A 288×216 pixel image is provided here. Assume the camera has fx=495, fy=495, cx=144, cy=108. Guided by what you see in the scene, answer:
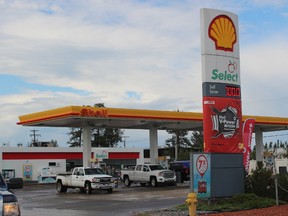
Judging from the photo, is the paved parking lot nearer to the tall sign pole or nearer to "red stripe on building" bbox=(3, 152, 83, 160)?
the tall sign pole

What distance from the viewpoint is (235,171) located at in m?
18.6

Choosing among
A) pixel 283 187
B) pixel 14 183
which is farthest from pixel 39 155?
pixel 14 183

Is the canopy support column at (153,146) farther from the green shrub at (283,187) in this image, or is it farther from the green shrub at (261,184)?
the green shrub at (283,187)

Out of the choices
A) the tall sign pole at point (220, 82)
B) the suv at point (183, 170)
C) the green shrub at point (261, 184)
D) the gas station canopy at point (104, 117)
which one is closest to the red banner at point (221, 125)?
the tall sign pole at point (220, 82)

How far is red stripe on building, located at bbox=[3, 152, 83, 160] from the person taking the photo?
183 ft

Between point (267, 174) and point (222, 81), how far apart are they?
12.9 feet

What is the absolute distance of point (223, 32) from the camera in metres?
19.4

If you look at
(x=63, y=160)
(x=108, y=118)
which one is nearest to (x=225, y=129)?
(x=108, y=118)

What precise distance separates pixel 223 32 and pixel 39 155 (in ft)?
140

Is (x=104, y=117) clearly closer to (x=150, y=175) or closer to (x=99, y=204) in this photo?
(x=150, y=175)

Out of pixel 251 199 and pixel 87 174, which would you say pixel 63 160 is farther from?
pixel 251 199

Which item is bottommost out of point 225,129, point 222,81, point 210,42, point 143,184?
point 143,184

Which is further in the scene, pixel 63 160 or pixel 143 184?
pixel 63 160

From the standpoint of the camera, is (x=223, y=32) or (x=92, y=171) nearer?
(x=223, y=32)
